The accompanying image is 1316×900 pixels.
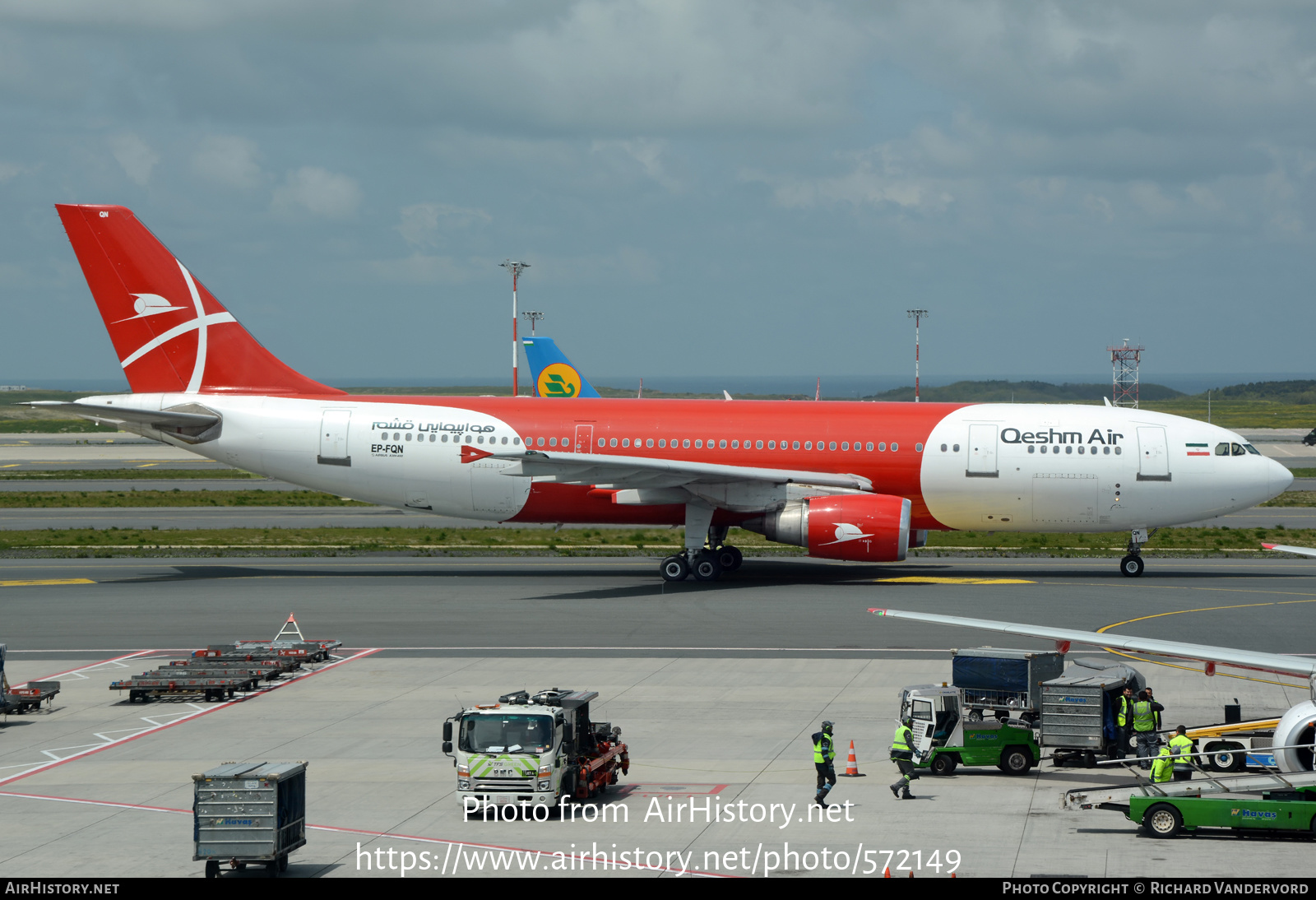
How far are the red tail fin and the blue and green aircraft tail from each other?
2663 cm

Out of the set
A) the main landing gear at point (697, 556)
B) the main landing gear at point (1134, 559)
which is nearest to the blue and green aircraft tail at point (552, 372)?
the main landing gear at point (697, 556)

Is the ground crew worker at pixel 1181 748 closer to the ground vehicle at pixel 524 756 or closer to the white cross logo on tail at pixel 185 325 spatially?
the ground vehicle at pixel 524 756

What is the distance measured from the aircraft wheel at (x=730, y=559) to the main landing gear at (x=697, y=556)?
0.33 metres

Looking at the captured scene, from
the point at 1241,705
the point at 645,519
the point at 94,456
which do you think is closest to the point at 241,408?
the point at 645,519

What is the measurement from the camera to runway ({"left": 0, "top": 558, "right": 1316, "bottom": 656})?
101 feet

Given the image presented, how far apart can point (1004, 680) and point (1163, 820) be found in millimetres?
5266

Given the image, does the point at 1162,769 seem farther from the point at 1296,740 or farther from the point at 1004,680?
the point at 1004,680

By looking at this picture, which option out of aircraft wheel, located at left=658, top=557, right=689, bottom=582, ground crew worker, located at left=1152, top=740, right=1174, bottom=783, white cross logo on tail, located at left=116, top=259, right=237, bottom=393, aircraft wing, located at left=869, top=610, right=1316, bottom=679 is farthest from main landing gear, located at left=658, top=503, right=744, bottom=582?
ground crew worker, located at left=1152, top=740, right=1174, bottom=783

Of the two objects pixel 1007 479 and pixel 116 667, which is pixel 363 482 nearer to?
pixel 116 667

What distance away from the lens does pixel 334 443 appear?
4072 cm

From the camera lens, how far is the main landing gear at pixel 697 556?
39.5 metres

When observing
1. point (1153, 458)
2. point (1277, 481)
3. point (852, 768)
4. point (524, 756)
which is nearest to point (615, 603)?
point (1153, 458)

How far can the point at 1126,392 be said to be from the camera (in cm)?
13425

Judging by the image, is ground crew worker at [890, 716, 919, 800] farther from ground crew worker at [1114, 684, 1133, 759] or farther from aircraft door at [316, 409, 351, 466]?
aircraft door at [316, 409, 351, 466]
